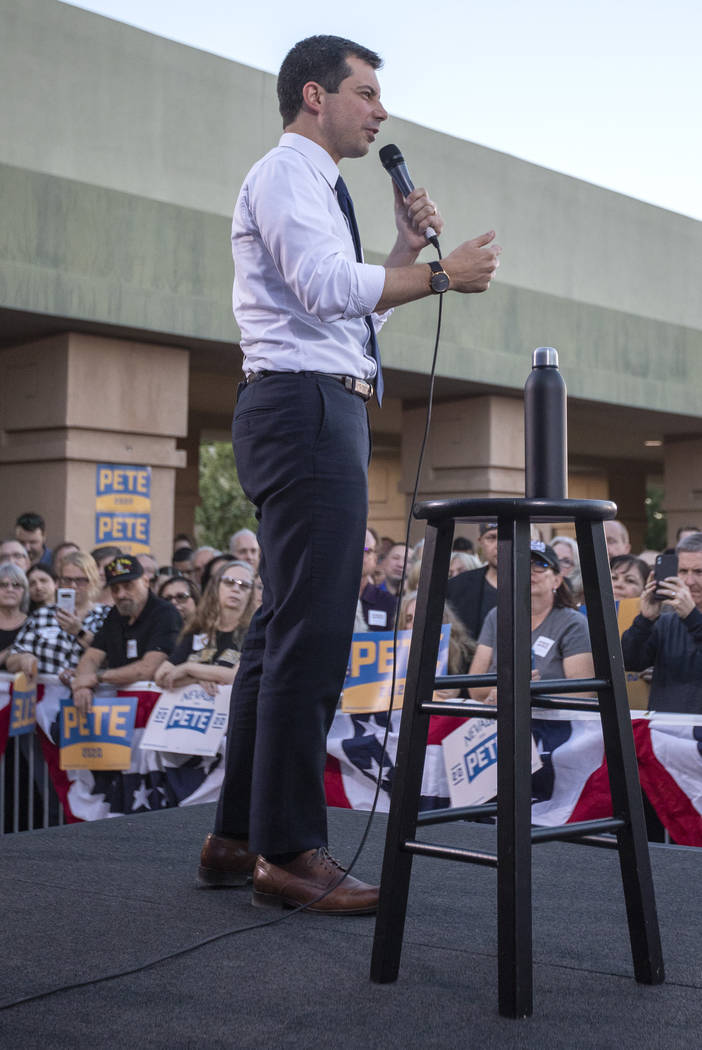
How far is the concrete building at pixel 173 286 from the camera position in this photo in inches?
345

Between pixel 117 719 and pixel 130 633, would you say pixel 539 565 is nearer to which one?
pixel 117 719

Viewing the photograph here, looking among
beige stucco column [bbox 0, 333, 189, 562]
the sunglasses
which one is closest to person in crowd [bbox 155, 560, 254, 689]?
the sunglasses

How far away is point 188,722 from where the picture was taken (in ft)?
16.7

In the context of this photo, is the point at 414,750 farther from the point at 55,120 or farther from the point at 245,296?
the point at 55,120

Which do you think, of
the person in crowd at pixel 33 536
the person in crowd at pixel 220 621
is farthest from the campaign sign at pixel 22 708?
the person in crowd at pixel 33 536

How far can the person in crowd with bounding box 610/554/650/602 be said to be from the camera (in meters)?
6.03

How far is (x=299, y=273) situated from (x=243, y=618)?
3.50 m

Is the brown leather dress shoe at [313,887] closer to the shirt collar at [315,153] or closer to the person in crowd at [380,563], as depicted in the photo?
the shirt collar at [315,153]

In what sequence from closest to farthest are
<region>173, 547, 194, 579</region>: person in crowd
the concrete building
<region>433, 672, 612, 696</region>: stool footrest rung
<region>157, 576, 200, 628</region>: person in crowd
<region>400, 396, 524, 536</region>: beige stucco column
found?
<region>433, 672, 612, 696</region>: stool footrest rung → <region>157, 576, 200, 628</region>: person in crowd → the concrete building → <region>173, 547, 194, 579</region>: person in crowd → <region>400, 396, 524, 536</region>: beige stucco column

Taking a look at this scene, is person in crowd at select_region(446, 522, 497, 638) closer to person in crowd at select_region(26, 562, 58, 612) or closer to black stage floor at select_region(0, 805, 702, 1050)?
person in crowd at select_region(26, 562, 58, 612)

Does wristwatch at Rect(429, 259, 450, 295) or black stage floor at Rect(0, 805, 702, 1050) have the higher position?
wristwatch at Rect(429, 259, 450, 295)

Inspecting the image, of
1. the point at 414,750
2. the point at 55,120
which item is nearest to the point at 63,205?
the point at 55,120

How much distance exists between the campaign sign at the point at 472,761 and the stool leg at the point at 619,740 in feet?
7.73

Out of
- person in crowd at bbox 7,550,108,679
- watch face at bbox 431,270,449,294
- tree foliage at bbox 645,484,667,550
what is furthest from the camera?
tree foliage at bbox 645,484,667,550
